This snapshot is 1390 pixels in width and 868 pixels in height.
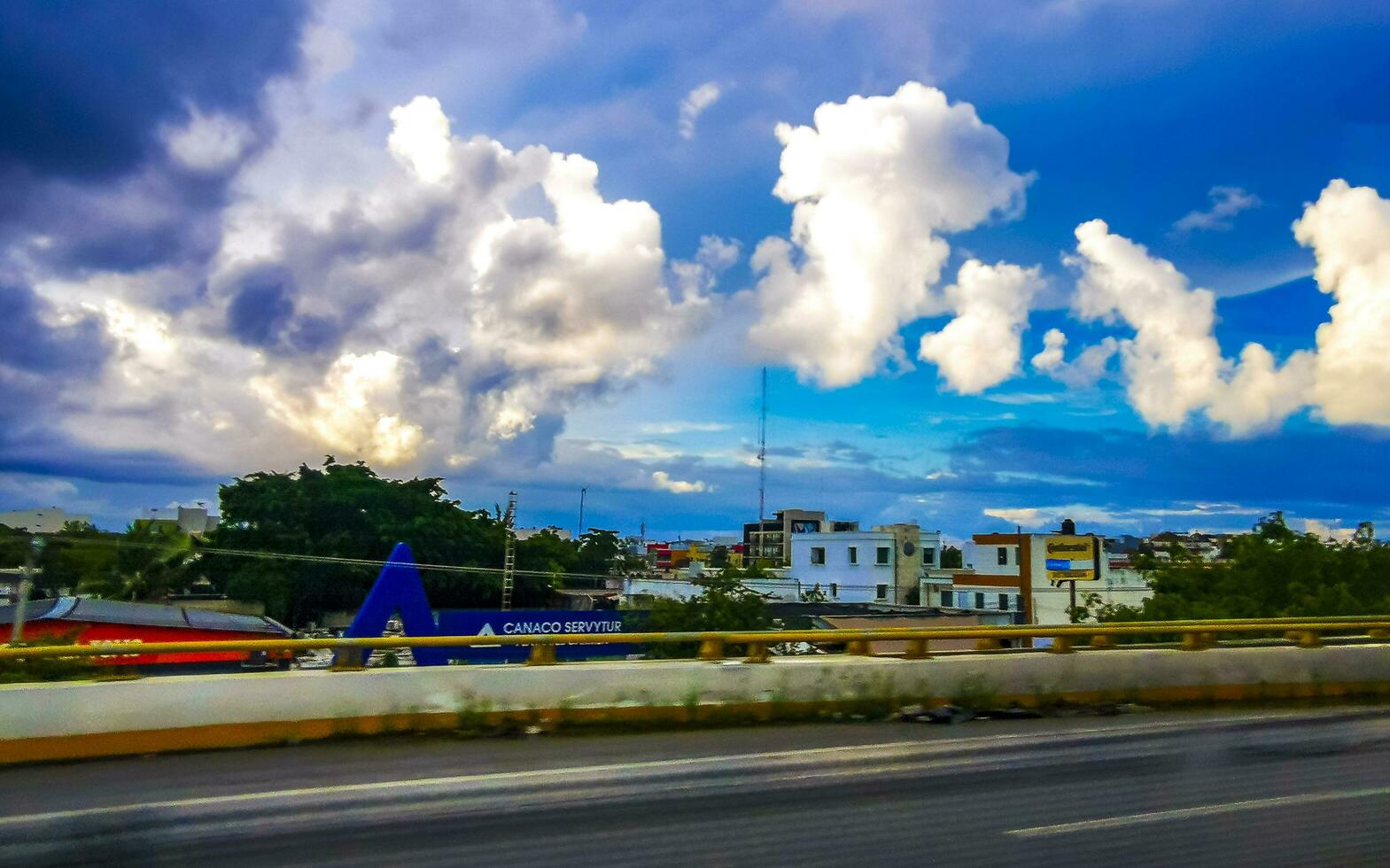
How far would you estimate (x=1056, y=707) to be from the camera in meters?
12.4

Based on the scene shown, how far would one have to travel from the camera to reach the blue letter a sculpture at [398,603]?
25094 mm

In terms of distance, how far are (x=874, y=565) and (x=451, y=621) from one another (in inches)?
1719

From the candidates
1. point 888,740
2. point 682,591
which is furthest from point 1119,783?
point 682,591

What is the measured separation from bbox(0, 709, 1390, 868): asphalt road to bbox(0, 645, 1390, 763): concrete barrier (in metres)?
0.39

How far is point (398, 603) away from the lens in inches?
1003

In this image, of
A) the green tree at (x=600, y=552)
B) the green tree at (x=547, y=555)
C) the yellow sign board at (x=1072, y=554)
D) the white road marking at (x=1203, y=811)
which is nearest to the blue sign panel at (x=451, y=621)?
the white road marking at (x=1203, y=811)

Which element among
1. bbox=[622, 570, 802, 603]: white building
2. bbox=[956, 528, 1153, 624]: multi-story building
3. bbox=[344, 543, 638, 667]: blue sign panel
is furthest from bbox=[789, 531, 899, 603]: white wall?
bbox=[344, 543, 638, 667]: blue sign panel

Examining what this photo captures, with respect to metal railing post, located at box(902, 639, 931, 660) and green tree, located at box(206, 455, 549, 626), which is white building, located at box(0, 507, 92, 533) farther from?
metal railing post, located at box(902, 639, 931, 660)

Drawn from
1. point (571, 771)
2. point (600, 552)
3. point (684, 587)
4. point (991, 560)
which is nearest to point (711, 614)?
point (571, 771)

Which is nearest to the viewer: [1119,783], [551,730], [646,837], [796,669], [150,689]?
[646,837]

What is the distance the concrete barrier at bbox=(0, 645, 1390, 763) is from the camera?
30.9 feet

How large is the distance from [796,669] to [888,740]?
5.09 ft

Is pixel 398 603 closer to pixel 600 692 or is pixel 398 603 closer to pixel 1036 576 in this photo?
pixel 600 692

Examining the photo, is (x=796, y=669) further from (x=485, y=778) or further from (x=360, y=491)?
(x=360, y=491)
